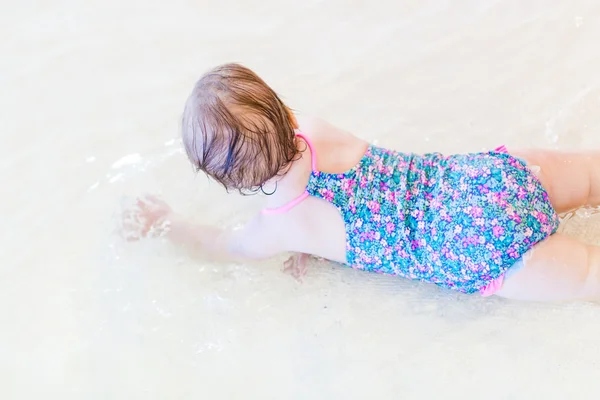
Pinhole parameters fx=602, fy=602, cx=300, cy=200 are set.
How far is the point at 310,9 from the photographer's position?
1685 millimetres

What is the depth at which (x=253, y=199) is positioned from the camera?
1.39 metres

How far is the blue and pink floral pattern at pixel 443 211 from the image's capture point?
100 cm

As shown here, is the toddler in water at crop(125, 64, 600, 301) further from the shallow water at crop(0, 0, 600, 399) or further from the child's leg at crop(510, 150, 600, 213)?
the shallow water at crop(0, 0, 600, 399)

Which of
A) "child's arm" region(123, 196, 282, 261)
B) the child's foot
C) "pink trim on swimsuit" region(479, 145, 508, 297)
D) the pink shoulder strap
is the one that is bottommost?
the child's foot

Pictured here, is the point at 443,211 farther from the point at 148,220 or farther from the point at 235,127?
the point at 148,220

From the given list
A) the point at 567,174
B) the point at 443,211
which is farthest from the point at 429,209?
the point at 567,174

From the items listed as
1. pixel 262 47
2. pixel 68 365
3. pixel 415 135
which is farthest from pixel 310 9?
pixel 68 365

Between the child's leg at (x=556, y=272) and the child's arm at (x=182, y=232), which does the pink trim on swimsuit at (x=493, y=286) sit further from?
the child's arm at (x=182, y=232)

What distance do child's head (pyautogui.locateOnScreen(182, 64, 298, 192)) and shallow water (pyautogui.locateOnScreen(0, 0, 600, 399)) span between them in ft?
1.53

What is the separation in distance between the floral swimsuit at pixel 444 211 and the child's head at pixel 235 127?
5.5 inches

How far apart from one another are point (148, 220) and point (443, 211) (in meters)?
0.67

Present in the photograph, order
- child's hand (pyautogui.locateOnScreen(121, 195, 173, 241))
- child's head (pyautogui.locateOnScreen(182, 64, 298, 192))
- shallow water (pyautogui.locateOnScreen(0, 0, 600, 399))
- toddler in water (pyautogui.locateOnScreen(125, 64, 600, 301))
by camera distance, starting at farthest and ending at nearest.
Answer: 1. child's hand (pyautogui.locateOnScreen(121, 195, 173, 241))
2. shallow water (pyautogui.locateOnScreen(0, 0, 600, 399))
3. toddler in water (pyautogui.locateOnScreen(125, 64, 600, 301))
4. child's head (pyautogui.locateOnScreen(182, 64, 298, 192))

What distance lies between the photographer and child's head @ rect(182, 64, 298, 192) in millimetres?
851

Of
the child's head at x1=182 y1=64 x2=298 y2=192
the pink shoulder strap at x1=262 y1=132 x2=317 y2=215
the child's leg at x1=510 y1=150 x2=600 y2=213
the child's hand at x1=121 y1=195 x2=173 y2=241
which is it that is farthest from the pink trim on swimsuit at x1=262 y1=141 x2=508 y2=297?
the child's hand at x1=121 y1=195 x2=173 y2=241
